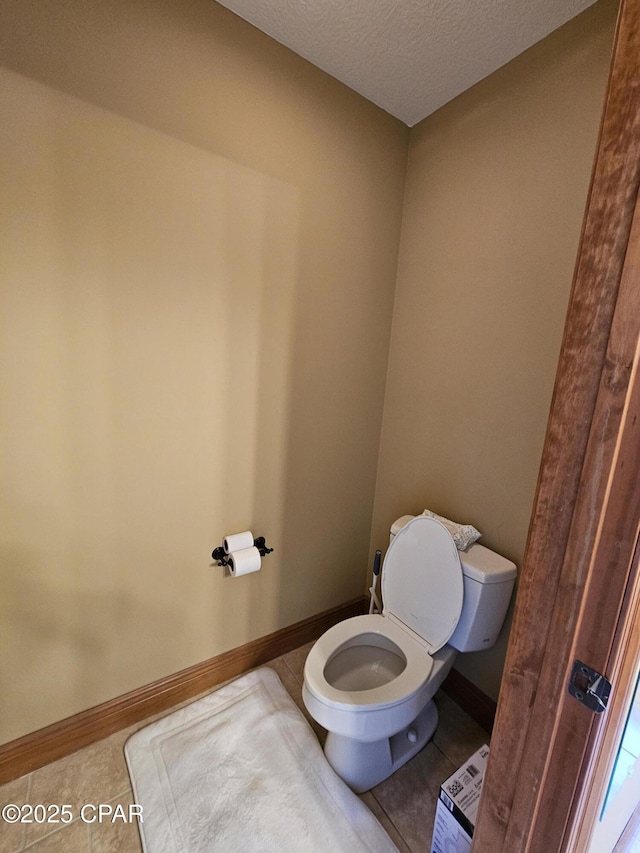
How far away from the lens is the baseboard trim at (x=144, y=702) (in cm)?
125

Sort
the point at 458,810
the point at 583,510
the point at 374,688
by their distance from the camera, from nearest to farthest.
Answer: the point at 583,510
the point at 458,810
the point at 374,688

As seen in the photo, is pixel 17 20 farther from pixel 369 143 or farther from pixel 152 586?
pixel 152 586

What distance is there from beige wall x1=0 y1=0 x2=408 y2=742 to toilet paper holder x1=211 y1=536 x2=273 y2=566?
34mm

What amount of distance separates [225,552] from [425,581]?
2.65 ft

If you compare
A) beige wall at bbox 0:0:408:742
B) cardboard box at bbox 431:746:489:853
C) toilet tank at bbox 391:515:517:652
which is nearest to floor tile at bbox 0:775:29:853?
beige wall at bbox 0:0:408:742

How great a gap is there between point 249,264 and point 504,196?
37.7 inches

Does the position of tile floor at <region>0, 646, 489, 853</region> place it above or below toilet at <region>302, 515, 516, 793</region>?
below

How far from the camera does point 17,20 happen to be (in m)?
0.93

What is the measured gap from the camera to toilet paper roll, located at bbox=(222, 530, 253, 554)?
146cm

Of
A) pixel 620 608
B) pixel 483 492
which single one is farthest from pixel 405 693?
pixel 620 608

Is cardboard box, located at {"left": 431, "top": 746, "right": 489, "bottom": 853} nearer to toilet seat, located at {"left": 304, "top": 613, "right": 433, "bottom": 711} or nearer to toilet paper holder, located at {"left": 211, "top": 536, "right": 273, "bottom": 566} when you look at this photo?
toilet seat, located at {"left": 304, "top": 613, "right": 433, "bottom": 711}

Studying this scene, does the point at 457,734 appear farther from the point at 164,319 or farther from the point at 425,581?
the point at 164,319

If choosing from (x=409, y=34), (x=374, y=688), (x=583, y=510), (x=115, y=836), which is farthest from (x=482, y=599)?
(x=409, y=34)

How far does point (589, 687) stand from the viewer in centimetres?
56
